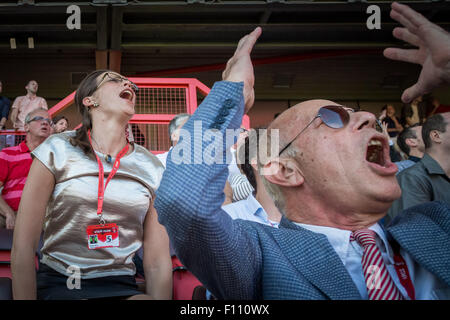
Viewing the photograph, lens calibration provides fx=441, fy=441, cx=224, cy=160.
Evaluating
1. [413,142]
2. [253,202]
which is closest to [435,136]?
[413,142]

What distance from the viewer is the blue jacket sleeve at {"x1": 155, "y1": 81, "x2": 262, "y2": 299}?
90 centimetres

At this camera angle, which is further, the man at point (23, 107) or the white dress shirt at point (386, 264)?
the man at point (23, 107)

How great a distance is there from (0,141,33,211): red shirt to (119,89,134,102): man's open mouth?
1372 mm

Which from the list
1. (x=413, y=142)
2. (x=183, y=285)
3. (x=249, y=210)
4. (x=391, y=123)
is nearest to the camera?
(x=183, y=285)

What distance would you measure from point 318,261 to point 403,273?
24cm

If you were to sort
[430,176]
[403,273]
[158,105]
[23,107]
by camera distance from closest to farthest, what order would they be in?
[403,273]
[430,176]
[158,105]
[23,107]

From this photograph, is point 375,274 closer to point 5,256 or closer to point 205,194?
point 205,194

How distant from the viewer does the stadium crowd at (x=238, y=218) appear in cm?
96

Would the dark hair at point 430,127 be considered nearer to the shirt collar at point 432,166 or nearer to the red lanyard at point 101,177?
the shirt collar at point 432,166

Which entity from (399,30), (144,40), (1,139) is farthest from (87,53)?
(399,30)

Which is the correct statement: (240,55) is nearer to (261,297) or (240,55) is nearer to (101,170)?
(261,297)

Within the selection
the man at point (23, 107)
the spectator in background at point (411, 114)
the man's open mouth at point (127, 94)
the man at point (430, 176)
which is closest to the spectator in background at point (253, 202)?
the man's open mouth at point (127, 94)

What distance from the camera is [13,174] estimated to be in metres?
2.92

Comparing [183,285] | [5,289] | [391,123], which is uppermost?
[5,289]
